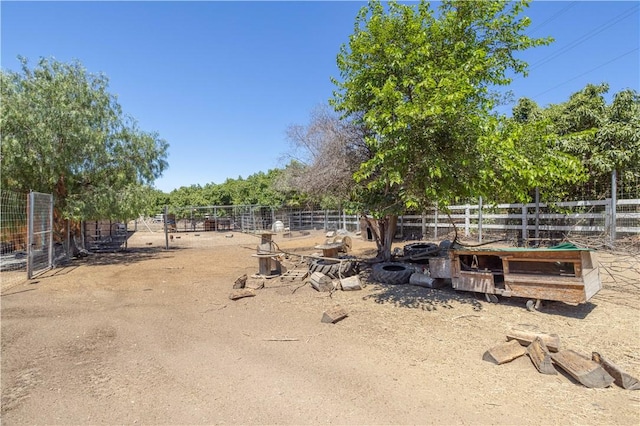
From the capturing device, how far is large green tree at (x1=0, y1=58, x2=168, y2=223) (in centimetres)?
992

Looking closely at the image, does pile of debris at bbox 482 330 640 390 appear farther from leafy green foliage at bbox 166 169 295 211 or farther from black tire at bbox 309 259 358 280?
leafy green foliage at bbox 166 169 295 211

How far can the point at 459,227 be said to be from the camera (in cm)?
1412

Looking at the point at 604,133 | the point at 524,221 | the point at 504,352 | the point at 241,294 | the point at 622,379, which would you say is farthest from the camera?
the point at 524,221

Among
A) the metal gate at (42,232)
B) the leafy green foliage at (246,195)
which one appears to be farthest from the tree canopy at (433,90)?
the leafy green foliage at (246,195)

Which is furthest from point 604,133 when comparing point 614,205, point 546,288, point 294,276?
point 294,276

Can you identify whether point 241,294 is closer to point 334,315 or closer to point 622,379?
point 334,315

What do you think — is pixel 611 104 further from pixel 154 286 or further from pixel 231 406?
pixel 154 286

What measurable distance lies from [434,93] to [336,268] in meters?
4.35

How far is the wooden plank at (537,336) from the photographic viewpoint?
362cm

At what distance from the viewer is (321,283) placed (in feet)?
22.7

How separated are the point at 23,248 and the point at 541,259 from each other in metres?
14.3

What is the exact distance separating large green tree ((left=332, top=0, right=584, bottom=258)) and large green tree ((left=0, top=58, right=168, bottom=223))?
355 inches

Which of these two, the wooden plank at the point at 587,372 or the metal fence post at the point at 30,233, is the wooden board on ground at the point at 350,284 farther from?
the metal fence post at the point at 30,233

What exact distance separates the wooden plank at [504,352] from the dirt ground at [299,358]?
0.27 ft
